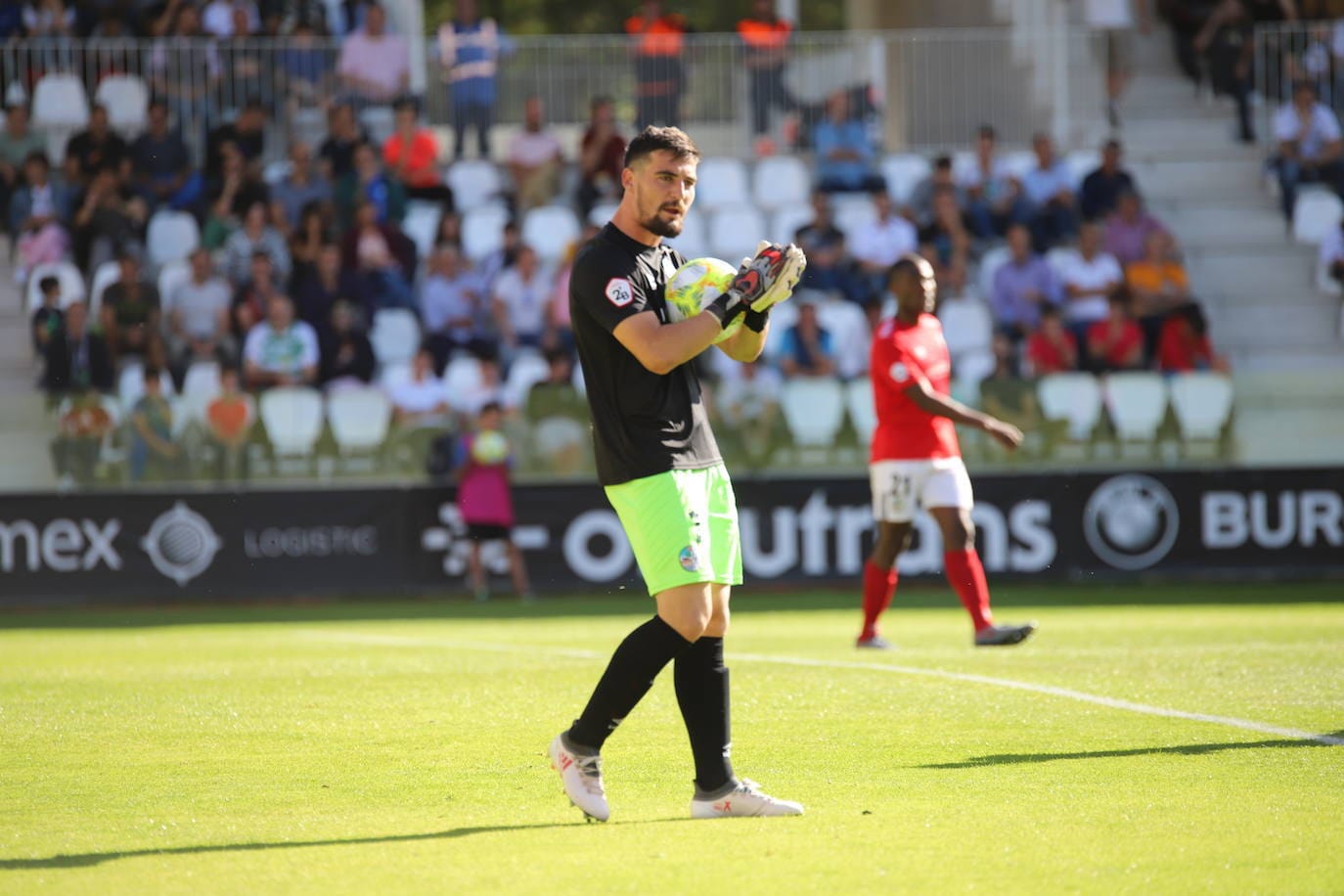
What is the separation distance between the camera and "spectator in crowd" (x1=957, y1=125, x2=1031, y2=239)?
2289 cm

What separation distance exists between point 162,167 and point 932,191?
9.26 m

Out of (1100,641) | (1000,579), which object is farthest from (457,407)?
(1100,641)

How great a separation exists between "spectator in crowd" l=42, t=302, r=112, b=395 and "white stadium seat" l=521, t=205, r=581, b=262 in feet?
17.0

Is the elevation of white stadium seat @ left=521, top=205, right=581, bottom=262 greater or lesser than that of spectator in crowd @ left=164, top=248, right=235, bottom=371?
greater

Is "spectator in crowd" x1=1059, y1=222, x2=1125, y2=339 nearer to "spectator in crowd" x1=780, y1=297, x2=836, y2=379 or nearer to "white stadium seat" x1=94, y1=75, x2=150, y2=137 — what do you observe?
"spectator in crowd" x1=780, y1=297, x2=836, y2=379

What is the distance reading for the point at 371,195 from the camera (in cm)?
2248

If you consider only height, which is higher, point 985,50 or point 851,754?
point 985,50

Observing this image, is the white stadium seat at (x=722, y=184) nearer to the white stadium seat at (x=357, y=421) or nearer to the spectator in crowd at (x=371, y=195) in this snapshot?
the spectator in crowd at (x=371, y=195)

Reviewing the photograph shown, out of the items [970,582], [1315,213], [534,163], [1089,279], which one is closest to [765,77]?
[534,163]

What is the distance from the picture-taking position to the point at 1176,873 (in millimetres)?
5266

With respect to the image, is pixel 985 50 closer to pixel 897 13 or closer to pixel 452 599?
pixel 897 13

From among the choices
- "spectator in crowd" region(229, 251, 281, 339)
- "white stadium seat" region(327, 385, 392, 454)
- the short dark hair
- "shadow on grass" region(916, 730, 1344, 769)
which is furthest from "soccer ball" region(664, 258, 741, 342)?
"spectator in crowd" region(229, 251, 281, 339)

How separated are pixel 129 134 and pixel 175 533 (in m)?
6.51

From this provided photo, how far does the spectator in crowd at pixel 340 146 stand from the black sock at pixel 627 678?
1707 centimetres
